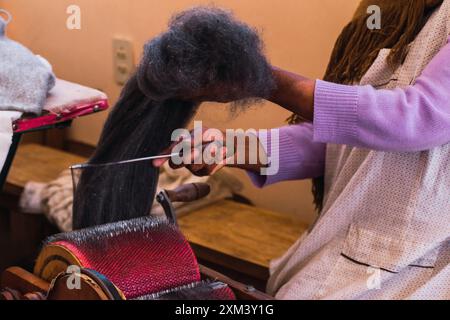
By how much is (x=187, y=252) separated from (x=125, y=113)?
0.25 m

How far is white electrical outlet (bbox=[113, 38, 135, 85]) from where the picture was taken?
6.17 feet

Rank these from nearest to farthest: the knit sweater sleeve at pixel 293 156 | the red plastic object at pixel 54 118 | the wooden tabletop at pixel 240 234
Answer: the red plastic object at pixel 54 118 → the knit sweater sleeve at pixel 293 156 → the wooden tabletop at pixel 240 234

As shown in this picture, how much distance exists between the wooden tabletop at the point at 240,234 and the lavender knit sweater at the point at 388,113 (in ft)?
1.99

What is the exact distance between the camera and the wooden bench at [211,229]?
5.11 ft

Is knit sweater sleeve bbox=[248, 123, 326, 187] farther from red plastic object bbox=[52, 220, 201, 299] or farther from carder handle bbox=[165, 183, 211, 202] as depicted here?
red plastic object bbox=[52, 220, 201, 299]

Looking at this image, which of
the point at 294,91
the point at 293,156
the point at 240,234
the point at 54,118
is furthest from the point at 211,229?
the point at 294,91

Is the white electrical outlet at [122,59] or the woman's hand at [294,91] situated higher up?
the woman's hand at [294,91]

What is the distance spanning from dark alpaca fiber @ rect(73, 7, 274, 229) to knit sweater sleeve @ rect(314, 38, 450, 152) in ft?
0.31

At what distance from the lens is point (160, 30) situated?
5.87ft

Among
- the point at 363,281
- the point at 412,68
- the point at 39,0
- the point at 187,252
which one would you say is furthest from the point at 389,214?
the point at 39,0

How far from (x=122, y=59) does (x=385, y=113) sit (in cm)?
110

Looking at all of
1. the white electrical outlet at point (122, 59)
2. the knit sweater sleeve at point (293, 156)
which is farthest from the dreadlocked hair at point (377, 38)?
the white electrical outlet at point (122, 59)

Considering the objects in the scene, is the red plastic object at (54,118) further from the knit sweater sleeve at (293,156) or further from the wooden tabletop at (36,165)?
the wooden tabletop at (36,165)

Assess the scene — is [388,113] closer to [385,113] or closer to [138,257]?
[385,113]
